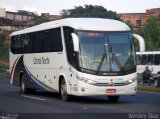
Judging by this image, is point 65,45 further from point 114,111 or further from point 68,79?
point 114,111

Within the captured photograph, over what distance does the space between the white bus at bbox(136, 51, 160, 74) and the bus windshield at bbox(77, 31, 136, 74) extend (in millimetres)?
26021

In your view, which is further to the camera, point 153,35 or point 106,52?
point 153,35

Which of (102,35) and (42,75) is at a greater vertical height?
(102,35)

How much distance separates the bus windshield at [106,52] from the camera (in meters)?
19.5

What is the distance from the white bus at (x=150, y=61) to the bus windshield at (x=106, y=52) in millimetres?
26021

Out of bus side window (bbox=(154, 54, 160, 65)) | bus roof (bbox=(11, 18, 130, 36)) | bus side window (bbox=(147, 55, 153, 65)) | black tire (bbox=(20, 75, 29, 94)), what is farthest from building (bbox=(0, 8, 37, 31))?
bus roof (bbox=(11, 18, 130, 36))

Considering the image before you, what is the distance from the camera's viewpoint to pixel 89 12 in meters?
100

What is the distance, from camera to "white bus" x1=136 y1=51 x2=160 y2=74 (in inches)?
1855

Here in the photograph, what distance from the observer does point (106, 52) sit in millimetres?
19688

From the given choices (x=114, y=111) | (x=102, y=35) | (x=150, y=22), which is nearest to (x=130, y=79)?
(x=102, y=35)

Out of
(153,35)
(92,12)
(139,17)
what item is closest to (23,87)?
(153,35)

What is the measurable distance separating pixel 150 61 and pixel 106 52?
2961cm

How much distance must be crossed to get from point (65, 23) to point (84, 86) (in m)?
3.11

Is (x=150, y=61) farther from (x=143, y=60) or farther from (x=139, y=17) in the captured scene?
(x=139, y=17)
